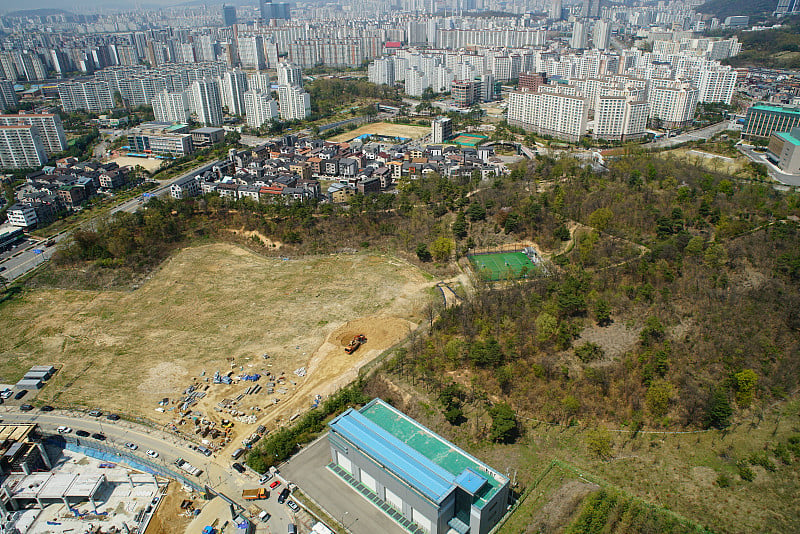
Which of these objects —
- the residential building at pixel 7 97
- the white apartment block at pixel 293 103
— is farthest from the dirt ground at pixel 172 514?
the residential building at pixel 7 97

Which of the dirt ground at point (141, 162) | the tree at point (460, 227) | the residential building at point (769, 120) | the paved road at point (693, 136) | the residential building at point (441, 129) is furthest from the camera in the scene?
the residential building at point (441, 129)

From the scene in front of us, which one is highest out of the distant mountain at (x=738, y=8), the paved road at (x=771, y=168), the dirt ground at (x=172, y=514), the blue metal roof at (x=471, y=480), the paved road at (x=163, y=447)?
the distant mountain at (x=738, y=8)

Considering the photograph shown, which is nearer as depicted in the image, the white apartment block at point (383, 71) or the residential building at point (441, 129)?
the residential building at point (441, 129)

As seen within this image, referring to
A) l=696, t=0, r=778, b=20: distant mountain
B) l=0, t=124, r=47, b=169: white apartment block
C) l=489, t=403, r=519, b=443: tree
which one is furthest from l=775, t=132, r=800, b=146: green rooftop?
l=696, t=0, r=778, b=20: distant mountain

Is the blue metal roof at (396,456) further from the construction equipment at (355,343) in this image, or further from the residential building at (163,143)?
the residential building at (163,143)

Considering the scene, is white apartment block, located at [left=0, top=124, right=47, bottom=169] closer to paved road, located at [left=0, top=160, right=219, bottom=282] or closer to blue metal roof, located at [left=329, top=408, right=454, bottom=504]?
paved road, located at [left=0, top=160, right=219, bottom=282]

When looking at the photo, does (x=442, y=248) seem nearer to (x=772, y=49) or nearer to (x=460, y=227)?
(x=460, y=227)

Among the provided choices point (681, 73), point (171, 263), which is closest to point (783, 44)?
point (681, 73)
